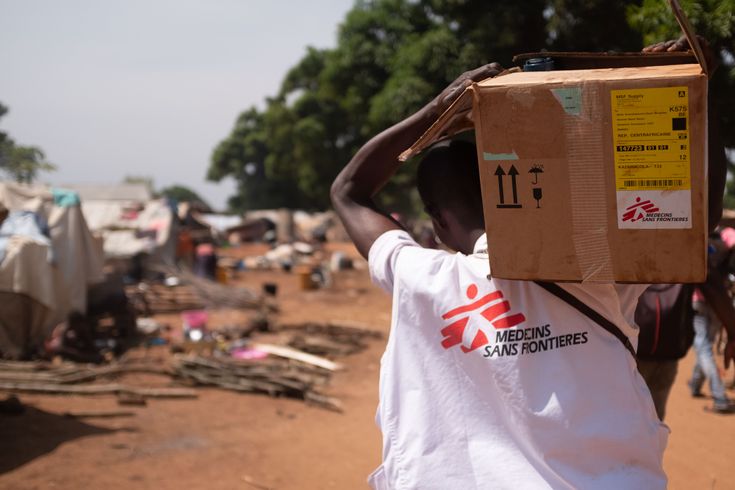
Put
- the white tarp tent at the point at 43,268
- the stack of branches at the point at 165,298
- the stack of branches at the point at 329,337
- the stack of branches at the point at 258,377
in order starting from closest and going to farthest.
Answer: the stack of branches at the point at 258,377
the white tarp tent at the point at 43,268
the stack of branches at the point at 329,337
the stack of branches at the point at 165,298

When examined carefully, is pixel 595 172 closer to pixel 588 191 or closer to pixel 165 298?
pixel 588 191

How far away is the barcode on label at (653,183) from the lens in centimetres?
139

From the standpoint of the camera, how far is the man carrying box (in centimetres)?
151

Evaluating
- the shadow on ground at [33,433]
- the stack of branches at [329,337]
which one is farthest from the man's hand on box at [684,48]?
the stack of branches at [329,337]

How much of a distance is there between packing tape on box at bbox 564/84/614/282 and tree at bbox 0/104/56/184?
36.9ft

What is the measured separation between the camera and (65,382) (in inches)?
300

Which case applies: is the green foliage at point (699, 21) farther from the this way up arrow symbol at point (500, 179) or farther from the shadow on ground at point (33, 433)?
the shadow on ground at point (33, 433)

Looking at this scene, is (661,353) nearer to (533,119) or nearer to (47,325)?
(533,119)

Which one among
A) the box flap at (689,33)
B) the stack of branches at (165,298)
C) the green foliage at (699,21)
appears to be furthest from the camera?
the stack of branches at (165,298)

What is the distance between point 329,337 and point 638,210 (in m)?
10.1

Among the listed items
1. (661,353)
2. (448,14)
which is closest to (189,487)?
(661,353)

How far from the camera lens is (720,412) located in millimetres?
7059

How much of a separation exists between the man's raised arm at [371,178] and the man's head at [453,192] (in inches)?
3.3

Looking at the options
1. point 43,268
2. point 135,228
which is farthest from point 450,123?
point 135,228
